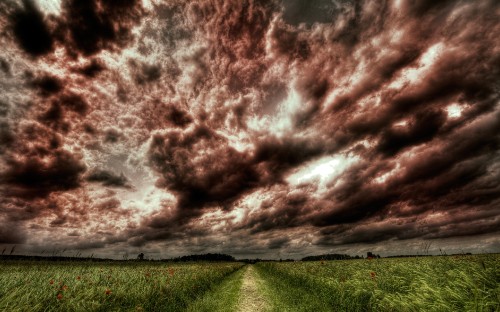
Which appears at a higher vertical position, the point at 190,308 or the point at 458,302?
the point at 458,302

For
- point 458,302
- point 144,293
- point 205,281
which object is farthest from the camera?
point 205,281

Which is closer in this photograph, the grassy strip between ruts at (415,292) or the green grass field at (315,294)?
the grassy strip between ruts at (415,292)

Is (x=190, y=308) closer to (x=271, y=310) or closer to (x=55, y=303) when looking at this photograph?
(x=271, y=310)

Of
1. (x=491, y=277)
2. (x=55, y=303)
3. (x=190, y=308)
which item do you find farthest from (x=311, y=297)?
(x=55, y=303)

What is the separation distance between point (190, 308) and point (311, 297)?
21.7 ft

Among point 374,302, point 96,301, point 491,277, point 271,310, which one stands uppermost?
point 491,277

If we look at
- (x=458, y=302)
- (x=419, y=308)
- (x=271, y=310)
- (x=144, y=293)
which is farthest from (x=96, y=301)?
(x=458, y=302)

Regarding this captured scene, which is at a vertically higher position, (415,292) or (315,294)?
(415,292)

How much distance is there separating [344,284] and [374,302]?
2930 mm

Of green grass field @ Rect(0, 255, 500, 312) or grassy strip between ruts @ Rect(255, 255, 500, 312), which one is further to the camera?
green grass field @ Rect(0, 255, 500, 312)

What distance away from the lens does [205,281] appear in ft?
53.7

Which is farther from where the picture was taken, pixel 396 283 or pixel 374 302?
pixel 396 283

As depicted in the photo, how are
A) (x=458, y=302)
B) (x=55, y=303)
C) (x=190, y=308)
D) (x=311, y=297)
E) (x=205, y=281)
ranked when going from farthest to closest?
1. (x=205, y=281)
2. (x=311, y=297)
3. (x=190, y=308)
4. (x=55, y=303)
5. (x=458, y=302)

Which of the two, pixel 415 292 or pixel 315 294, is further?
pixel 315 294
